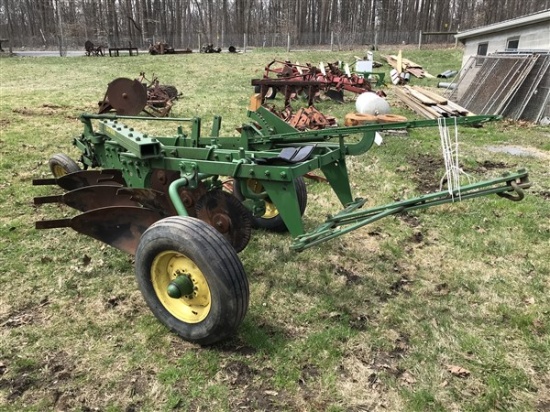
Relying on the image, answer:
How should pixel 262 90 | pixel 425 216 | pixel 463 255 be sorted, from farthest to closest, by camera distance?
pixel 262 90 < pixel 425 216 < pixel 463 255

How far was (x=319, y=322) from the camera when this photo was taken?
312cm

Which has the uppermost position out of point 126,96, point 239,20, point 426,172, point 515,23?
point 239,20

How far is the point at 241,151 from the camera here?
123 inches

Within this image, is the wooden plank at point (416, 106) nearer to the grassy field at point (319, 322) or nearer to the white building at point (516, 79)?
the white building at point (516, 79)

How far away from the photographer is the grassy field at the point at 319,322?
8.14 feet

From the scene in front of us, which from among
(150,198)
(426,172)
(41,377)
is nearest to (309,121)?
(426,172)

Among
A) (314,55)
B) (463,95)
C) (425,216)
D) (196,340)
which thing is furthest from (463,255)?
(314,55)

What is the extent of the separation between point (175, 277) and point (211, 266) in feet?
1.57

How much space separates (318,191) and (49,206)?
320 cm

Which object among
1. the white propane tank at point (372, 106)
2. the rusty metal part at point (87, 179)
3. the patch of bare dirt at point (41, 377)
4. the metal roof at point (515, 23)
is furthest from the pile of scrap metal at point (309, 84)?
the patch of bare dirt at point (41, 377)

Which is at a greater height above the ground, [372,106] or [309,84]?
[309,84]

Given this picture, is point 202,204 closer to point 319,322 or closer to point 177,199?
point 177,199

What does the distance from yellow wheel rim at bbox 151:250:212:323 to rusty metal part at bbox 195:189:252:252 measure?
65 centimetres

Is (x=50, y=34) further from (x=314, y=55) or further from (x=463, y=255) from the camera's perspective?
(x=463, y=255)
